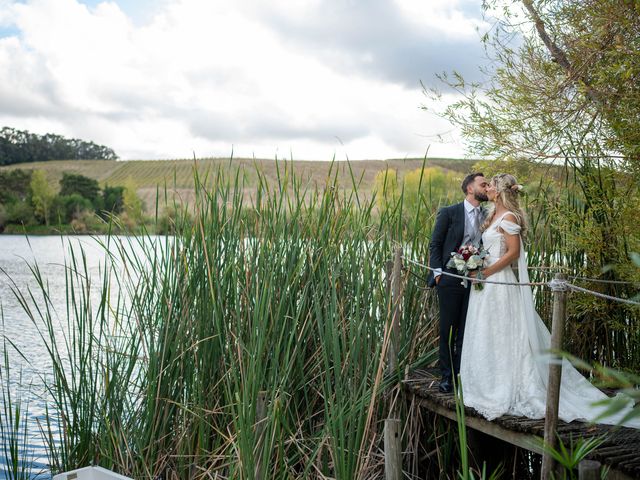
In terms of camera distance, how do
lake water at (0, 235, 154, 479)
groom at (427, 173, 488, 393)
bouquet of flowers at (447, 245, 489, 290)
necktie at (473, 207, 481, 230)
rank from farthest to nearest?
1. lake water at (0, 235, 154, 479)
2. necktie at (473, 207, 481, 230)
3. groom at (427, 173, 488, 393)
4. bouquet of flowers at (447, 245, 489, 290)

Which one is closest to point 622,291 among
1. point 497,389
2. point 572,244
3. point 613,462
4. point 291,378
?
point 572,244

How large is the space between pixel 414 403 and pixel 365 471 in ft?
2.08

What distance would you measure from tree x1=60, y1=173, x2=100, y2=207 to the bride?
59.2m

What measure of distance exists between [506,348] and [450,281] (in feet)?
1.93

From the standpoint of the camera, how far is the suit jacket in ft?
16.1

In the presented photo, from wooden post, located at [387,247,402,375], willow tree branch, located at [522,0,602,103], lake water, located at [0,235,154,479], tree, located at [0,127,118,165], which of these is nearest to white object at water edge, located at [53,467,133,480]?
lake water, located at [0,235,154,479]

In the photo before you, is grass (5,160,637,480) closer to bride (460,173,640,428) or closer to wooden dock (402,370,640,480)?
wooden dock (402,370,640,480)

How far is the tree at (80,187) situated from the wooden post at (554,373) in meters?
60.4

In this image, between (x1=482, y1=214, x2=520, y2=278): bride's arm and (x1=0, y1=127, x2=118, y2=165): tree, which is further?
(x1=0, y1=127, x2=118, y2=165): tree

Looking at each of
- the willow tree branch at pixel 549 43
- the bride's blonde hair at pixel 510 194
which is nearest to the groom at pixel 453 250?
the bride's blonde hair at pixel 510 194

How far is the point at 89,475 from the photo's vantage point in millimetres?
4344

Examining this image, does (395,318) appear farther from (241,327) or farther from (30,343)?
(30,343)

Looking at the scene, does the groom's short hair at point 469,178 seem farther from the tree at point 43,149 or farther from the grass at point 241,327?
the tree at point 43,149

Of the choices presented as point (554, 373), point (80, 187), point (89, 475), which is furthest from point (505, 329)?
point (80, 187)
